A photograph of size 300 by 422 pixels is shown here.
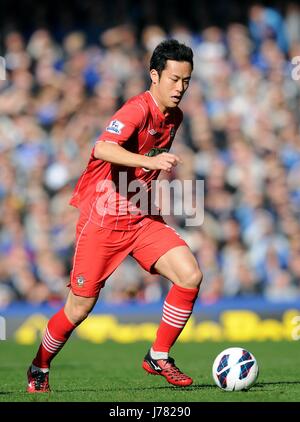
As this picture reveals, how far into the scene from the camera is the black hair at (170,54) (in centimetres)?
771

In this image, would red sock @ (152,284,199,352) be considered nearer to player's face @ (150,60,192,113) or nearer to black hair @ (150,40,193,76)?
player's face @ (150,60,192,113)

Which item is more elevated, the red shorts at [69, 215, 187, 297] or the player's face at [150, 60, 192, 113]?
the player's face at [150, 60, 192, 113]

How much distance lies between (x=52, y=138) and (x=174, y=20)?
151 inches

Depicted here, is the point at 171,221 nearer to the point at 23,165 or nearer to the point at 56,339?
the point at 23,165

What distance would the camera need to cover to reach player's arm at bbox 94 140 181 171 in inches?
273

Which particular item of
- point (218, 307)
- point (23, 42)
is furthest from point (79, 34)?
point (218, 307)

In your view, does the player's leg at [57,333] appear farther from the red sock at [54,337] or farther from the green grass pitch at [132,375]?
the green grass pitch at [132,375]

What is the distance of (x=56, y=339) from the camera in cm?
789

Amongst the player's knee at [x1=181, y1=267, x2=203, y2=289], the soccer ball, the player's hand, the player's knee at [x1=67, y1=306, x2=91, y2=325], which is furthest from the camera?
the player's knee at [x1=67, y1=306, x2=91, y2=325]

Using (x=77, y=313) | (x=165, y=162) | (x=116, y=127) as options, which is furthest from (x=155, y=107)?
(x=77, y=313)

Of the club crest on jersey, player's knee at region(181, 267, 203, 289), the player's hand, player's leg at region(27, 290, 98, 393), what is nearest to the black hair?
the club crest on jersey

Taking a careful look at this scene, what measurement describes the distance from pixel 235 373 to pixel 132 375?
2222mm

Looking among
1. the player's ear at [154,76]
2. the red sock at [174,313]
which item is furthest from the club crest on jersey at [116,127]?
the red sock at [174,313]

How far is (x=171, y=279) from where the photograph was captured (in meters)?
7.83
